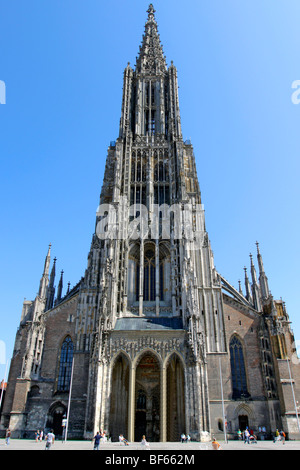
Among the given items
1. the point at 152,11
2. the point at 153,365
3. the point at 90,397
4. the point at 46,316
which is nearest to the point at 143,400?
the point at 153,365

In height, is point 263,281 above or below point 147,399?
above

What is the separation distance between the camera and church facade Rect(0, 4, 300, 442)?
28625 mm

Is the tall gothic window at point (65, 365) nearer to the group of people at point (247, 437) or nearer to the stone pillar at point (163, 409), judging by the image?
the stone pillar at point (163, 409)

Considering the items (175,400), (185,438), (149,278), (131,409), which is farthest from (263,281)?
(131,409)

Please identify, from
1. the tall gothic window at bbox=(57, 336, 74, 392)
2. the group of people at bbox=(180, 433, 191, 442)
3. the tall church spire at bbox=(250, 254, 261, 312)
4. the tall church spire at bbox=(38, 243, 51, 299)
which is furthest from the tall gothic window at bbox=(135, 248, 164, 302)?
the group of people at bbox=(180, 433, 191, 442)

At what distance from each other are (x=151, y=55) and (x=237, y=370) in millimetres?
47589

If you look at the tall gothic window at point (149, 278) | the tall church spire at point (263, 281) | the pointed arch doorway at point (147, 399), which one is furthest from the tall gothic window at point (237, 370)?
the tall gothic window at point (149, 278)

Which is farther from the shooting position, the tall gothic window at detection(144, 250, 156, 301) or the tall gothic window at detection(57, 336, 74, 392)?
the tall gothic window at detection(144, 250, 156, 301)

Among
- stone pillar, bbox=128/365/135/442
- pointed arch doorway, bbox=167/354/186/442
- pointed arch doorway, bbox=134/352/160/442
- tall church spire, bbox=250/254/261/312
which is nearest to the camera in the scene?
stone pillar, bbox=128/365/135/442

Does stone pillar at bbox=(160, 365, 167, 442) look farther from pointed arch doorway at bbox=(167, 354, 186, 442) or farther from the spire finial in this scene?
the spire finial

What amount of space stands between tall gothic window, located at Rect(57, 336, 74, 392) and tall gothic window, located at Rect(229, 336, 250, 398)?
15121 millimetres

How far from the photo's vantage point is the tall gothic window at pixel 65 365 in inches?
1257

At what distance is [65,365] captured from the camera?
32.8 meters

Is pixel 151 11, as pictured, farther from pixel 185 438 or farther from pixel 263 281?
pixel 185 438
